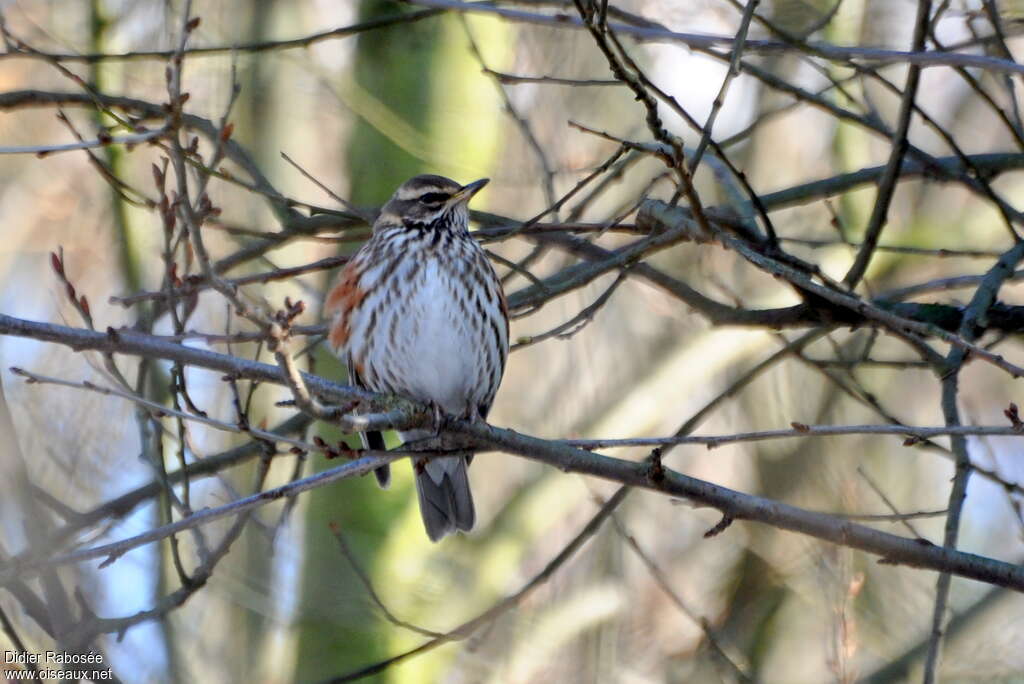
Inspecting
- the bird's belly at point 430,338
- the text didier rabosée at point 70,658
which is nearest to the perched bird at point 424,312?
the bird's belly at point 430,338

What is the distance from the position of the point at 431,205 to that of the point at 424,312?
2.41 ft

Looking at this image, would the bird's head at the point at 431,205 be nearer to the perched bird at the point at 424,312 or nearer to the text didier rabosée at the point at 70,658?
the perched bird at the point at 424,312

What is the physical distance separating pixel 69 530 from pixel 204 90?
432 centimetres

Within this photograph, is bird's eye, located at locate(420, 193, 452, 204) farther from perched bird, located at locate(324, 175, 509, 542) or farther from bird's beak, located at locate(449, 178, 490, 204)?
bird's beak, located at locate(449, 178, 490, 204)

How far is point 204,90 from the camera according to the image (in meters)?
8.27

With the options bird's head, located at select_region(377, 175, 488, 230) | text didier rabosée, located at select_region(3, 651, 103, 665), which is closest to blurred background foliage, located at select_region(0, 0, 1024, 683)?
bird's head, located at select_region(377, 175, 488, 230)

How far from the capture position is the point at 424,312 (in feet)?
18.6

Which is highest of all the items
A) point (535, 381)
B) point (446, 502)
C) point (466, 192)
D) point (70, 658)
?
point (535, 381)

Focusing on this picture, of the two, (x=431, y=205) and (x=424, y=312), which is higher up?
(x=431, y=205)

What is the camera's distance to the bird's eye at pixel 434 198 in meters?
6.15

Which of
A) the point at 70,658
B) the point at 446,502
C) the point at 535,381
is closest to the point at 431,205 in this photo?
the point at 446,502

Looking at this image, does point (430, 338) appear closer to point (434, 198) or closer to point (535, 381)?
point (434, 198)

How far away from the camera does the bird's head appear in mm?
6059

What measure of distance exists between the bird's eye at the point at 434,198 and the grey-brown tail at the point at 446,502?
1.32 meters
